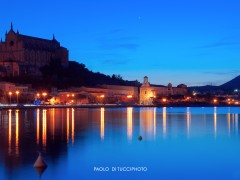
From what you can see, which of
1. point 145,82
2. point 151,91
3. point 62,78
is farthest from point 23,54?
point 151,91

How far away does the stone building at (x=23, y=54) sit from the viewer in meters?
100

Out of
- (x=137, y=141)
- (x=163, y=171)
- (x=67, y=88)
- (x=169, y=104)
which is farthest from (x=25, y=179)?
(x=169, y=104)

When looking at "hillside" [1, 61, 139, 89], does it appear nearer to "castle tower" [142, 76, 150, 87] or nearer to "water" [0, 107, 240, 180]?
"castle tower" [142, 76, 150, 87]

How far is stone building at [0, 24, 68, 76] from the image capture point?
10025 cm

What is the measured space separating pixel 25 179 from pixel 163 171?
4686mm

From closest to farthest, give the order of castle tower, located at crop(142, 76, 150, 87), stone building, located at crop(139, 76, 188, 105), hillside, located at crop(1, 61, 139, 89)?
hillside, located at crop(1, 61, 139, 89) < stone building, located at crop(139, 76, 188, 105) < castle tower, located at crop(142, 76, 150, 87)

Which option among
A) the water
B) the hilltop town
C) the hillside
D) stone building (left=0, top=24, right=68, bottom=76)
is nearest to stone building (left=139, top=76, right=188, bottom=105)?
the hilltop town

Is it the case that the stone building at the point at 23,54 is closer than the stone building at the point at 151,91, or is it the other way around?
the stone building at the point at 23,54

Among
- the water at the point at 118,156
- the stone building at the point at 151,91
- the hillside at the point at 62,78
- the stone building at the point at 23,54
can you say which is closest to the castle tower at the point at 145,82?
the stone building at the point at 151,91

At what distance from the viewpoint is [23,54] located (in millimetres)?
104875

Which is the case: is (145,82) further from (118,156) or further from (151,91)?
(118,156)

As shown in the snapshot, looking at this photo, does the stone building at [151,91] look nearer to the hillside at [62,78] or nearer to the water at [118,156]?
the hillside at [62,78]

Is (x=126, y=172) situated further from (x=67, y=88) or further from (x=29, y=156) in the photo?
(x=67, y=88)

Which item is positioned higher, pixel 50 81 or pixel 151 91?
pixel 50 81
